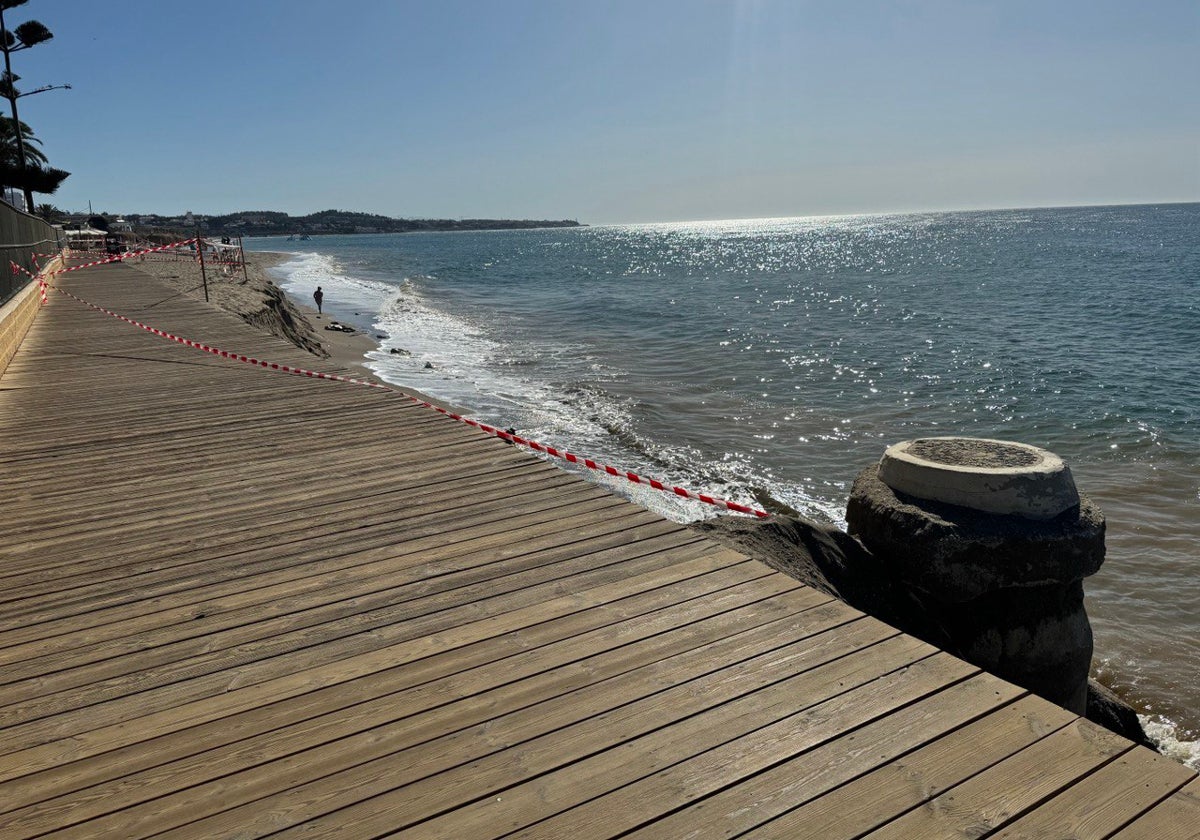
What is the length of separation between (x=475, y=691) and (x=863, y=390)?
17.2 m

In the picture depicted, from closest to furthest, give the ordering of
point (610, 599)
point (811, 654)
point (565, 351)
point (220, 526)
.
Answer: point (811, 654) < point (610, 599) < point (220, 526) < point (565, 351)

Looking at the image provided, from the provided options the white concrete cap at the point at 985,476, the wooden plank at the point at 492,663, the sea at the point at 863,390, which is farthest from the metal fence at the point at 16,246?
the white concrete cap at the point at 985,476

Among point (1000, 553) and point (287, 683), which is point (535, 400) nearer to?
point (1000, 553)

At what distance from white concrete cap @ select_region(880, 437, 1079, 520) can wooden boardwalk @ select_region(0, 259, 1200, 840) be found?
1764mm

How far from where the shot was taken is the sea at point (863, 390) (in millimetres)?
8953

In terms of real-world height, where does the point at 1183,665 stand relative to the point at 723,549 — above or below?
below

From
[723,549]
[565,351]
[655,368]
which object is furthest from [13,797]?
[565,351]

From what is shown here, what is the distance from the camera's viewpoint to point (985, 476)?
5.15 metres

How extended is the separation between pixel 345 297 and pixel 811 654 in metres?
44.2

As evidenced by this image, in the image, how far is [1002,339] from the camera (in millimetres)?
26547

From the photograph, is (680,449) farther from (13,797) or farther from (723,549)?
(13,797)

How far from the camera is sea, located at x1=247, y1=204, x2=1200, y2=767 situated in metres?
8.95

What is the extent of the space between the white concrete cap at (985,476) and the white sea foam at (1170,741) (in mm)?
2457

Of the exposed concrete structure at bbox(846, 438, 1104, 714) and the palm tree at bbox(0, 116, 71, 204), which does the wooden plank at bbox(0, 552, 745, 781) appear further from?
the palm tree at bbox(0, 116, 71, 204)
